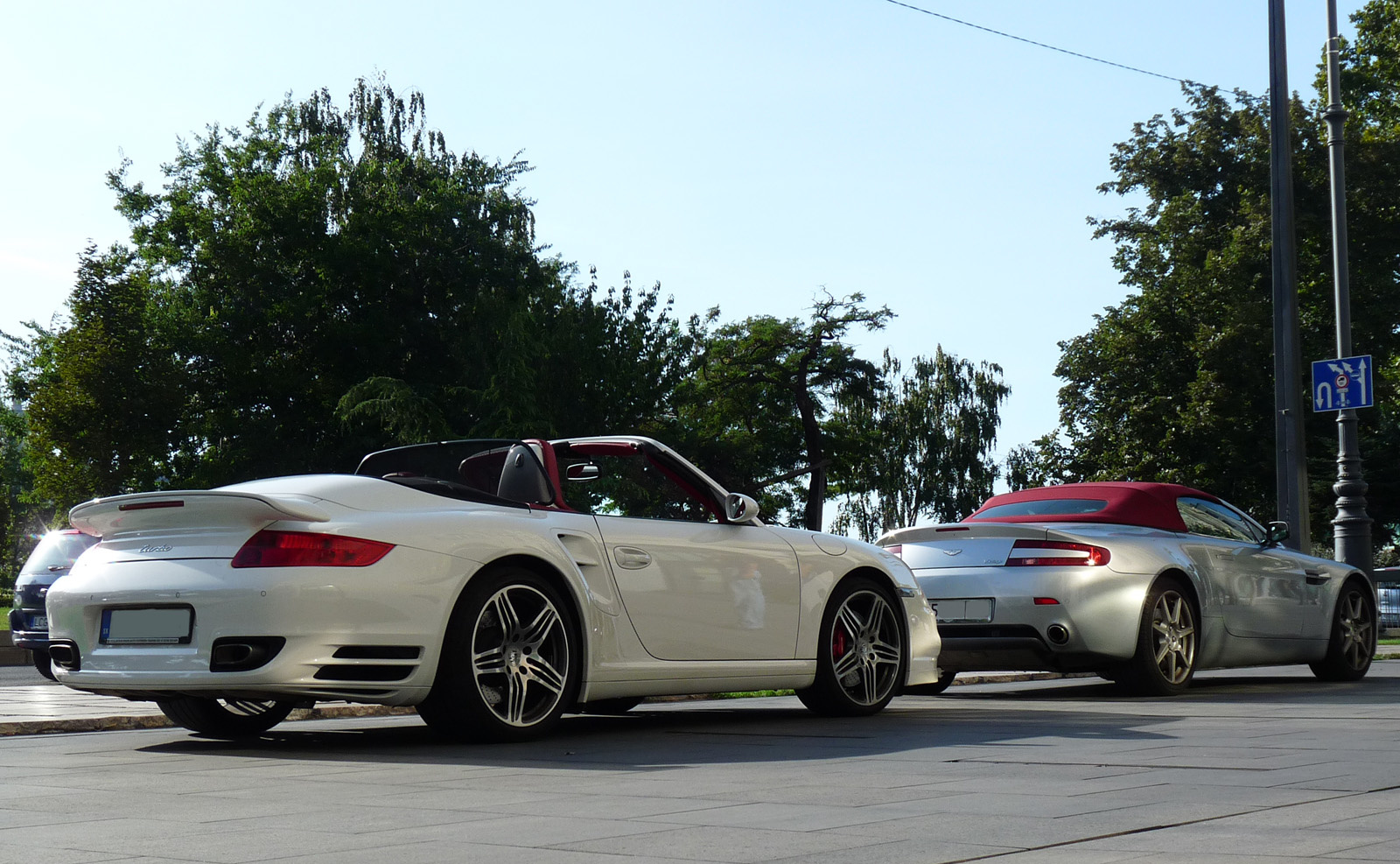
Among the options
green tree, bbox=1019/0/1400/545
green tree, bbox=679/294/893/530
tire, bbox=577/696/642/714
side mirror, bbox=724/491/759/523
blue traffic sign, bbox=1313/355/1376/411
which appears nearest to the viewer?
side mirror, bbox=724/491/759/523

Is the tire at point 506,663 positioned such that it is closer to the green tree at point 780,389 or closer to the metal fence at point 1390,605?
the metal fence at point 1390,605

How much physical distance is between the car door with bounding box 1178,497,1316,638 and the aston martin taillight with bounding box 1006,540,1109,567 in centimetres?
99

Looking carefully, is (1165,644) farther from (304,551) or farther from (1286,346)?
(1286,346)

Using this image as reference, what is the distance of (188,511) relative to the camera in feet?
21.4

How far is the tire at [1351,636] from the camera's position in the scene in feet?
39.2

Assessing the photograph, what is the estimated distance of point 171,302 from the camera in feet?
147

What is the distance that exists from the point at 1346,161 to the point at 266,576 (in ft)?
126

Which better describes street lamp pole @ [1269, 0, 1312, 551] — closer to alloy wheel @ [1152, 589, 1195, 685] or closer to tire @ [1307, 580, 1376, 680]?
tire @ [1307, 580, 1376, 680]

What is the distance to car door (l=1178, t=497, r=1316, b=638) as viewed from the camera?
10641 mm

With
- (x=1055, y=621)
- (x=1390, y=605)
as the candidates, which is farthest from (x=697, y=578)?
(x=1390, y=605)

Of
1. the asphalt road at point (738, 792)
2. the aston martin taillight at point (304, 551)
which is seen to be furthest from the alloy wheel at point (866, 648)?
the aston martin taillight at point (304, 551)

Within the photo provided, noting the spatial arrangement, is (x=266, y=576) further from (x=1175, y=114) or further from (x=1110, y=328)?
(x=1175, y=114)

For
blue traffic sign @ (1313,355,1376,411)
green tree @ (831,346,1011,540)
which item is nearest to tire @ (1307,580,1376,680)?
blue traffic sign @ (1313,355,1376,411)

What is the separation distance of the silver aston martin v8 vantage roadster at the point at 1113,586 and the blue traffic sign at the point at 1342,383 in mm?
6215
